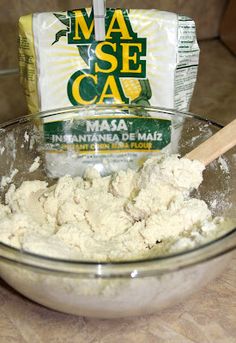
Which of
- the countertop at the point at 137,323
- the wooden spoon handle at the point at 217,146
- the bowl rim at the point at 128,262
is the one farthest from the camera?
the wooden spoon handle at the point at 217,146

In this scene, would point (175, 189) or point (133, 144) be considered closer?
→ point (175, 189)

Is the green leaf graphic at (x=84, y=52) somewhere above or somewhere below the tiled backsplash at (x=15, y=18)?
above

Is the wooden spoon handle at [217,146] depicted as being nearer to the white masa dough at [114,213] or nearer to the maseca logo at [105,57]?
the white masa dough at [114,213]

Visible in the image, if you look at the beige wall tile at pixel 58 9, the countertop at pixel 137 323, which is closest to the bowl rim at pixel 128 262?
the countertop at pixel 137 323

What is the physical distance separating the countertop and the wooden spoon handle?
0.18m

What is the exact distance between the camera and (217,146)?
75 centimetres

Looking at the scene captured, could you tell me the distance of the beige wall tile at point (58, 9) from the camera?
49.5 inches

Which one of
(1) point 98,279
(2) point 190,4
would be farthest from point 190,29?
(2) point 190,4

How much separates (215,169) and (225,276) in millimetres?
187

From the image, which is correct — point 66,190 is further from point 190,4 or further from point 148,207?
point 190,4

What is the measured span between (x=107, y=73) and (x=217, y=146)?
23 centimetres

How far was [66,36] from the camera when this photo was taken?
0.82m

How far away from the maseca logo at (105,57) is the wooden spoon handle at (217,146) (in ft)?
0.56

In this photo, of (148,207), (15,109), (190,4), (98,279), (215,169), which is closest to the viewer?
(98,279)
